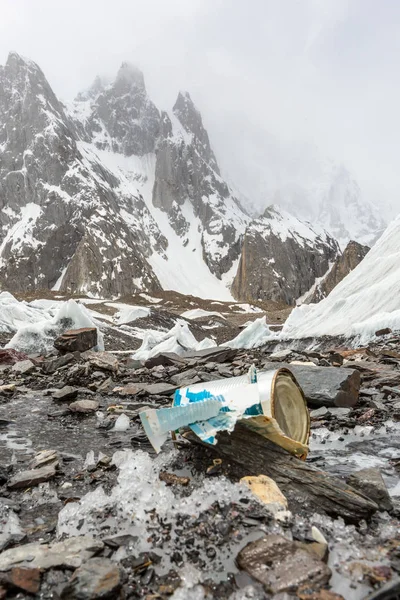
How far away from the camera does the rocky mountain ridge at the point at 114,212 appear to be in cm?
11750

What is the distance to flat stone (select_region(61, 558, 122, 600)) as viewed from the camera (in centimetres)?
212

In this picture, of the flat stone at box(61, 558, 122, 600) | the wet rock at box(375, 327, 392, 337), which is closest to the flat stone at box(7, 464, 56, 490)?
the flat stone at box(61, 558, 122, 600)

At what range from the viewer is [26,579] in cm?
222

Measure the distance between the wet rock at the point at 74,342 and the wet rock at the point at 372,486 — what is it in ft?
42.9

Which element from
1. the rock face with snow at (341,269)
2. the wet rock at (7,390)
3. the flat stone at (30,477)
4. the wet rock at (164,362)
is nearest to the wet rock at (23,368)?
the wet rock at (7,390)

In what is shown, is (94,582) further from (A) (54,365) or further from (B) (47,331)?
(B) (47,331)

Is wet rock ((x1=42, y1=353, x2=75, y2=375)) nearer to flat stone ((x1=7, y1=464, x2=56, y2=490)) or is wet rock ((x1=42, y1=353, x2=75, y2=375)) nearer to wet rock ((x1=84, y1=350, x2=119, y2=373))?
wet rock ((x1=84, y1=350, x2=119, y2=373))

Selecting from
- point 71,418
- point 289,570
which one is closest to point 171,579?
point 289,570

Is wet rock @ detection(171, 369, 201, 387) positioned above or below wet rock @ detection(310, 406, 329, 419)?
below

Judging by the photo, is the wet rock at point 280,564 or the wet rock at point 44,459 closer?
the wet rock at point 280,564

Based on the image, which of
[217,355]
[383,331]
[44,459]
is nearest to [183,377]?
[217,355]

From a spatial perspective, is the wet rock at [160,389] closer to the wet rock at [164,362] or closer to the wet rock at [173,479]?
the wet rock at [164,362]

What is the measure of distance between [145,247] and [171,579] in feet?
469

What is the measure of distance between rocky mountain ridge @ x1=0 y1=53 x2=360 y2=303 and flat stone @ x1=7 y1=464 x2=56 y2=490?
10550 cm
